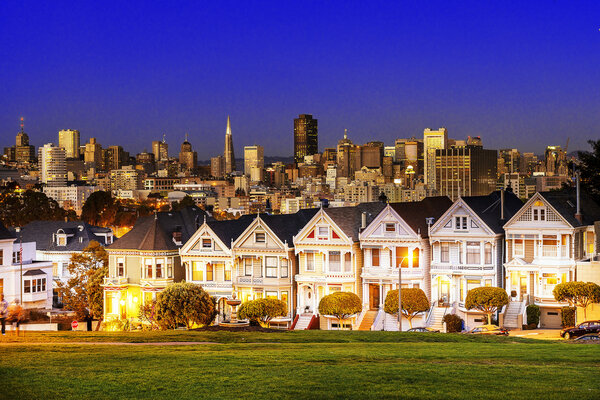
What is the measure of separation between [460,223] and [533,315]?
757 cm

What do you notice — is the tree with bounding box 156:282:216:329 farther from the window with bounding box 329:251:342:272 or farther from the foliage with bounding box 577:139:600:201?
the foliage with bounding box 577:139:600:201

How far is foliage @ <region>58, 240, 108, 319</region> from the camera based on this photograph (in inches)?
2771

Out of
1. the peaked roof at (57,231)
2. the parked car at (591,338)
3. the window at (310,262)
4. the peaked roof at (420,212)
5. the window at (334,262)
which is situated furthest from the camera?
the peaked roof at (57,231)

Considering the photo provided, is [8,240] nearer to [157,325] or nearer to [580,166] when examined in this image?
[157,325]

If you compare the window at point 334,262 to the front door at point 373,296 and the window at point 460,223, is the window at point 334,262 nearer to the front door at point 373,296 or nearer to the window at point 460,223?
the front door at point 373,296

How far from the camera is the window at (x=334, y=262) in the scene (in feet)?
200

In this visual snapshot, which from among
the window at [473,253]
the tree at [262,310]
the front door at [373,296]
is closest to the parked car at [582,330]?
the window at [473,253]

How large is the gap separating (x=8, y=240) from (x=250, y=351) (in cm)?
4343

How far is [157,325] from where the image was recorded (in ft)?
193

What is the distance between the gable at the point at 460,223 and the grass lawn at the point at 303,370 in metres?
20.1

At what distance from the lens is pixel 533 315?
178 feet

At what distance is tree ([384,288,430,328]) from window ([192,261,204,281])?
1551 centimetres

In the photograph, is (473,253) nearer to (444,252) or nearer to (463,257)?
(463,257)

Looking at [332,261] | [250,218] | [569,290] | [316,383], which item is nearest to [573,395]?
[316,383]
